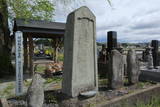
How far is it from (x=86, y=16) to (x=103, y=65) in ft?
15.2

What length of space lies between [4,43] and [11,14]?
1.85m

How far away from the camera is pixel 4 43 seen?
927 cm

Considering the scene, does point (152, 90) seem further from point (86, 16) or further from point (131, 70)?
point (86, 16)

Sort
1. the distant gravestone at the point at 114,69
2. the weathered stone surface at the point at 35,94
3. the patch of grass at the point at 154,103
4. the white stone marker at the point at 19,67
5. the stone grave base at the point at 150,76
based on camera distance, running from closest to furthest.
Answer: the weathered stone surface at the point at 35,94 → the patch of grass at the point at 154,103 → the white stone marker at the point at 19,67 → the distant gravestone at the point at 114,69 → the stone grave base at the point at 150,76

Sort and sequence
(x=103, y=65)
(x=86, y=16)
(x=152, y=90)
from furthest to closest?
(x=103, y=65)
(x=152, y=90)
(x=86, y=16)

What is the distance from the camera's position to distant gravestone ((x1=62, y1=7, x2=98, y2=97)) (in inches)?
136

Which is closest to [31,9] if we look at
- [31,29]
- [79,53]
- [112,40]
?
[31,29]

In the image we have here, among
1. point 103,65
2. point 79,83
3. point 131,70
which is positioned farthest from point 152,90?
point 103,65

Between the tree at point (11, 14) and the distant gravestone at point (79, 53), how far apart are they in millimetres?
5600

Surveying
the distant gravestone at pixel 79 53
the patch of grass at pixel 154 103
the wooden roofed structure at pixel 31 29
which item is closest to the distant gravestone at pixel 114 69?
the distant gravestone at pixel 79 53

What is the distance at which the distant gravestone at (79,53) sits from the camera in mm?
3467

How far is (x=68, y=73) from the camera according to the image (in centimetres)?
354

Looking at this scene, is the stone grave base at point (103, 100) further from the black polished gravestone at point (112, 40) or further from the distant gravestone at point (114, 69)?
the black polished gravestone at point (112, 40)

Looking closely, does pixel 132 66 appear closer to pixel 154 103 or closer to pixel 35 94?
pixel 154 103
